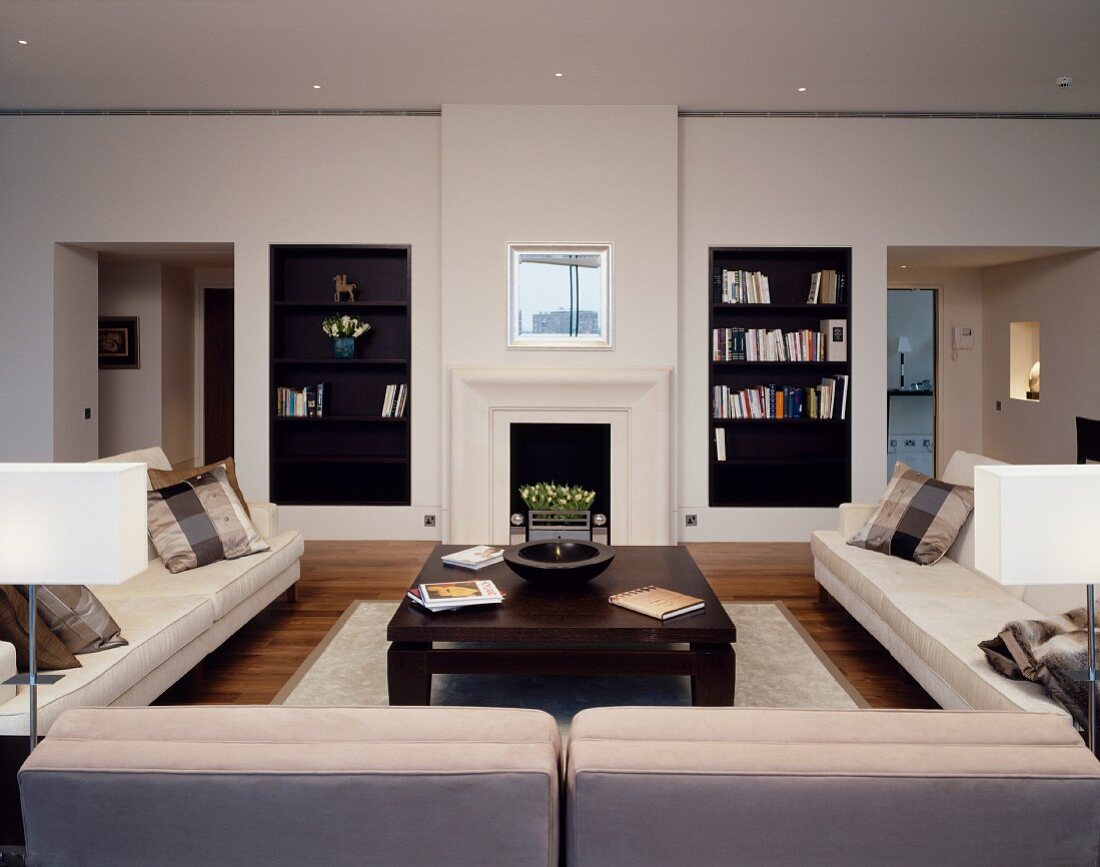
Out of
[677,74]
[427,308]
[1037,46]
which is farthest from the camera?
[427,308]

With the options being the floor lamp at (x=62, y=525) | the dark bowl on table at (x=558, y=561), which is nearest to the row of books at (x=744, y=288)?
the dark bowl on table at (x=558, y=561)

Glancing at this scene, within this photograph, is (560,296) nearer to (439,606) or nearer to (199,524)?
(199,524)

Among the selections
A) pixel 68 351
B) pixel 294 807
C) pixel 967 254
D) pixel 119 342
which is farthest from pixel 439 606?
pixel 119 342

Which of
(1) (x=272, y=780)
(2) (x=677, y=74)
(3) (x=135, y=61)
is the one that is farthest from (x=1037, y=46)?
(1) (x=272, y=780)

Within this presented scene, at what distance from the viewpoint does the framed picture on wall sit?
8031 mm

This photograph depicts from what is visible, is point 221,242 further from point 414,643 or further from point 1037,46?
point 1037,46

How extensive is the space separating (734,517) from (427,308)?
262cm

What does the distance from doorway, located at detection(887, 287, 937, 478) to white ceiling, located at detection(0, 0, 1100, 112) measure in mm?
3419

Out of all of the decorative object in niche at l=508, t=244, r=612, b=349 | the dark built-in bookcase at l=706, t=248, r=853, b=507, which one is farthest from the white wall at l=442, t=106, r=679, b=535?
the dark built-in bookcase at l=706, t=248, r=853, b=507

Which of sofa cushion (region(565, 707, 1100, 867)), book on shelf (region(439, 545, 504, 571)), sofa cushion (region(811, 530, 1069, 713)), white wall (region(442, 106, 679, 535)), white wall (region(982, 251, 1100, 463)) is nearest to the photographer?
sofa cushion (region(565, 707, 1100, 867))

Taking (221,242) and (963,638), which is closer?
(963,638)

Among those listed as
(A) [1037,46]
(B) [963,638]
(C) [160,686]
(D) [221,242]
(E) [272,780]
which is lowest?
(C) [160,686]

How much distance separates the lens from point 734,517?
6223 millimetres

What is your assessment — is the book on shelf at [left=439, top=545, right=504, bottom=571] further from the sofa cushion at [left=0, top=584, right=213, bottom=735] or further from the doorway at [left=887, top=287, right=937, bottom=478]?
the doorway at [left=887, top=287, right=937, bottom=478]
